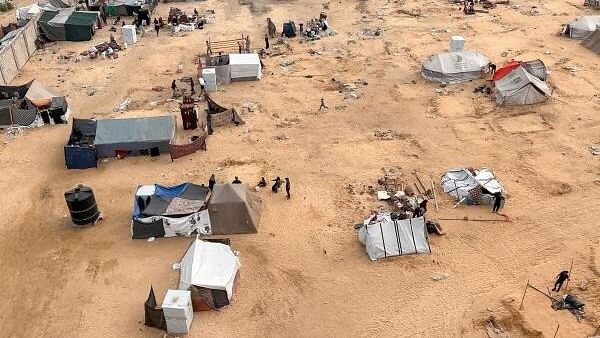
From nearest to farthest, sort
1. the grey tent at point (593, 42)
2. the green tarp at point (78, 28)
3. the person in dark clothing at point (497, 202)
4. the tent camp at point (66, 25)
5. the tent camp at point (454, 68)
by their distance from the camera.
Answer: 1. the person in dark clothing at point (497, 202)
2. the tent camp at point (454, 68)
3. the grey tent at point (593, 42)
4. the tent camp at point (66, 25)
5. the green tarp at point (78, 28)

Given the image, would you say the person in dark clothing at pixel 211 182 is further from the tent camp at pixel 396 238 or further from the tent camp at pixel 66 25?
the tent camp at pixel 66 25

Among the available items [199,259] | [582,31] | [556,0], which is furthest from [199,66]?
[556,0]

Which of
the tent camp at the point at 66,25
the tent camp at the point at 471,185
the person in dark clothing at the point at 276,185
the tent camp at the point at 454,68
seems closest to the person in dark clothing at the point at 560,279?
the tent camp at the point at 471,185

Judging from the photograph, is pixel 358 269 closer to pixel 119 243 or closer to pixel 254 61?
pixel 119 243

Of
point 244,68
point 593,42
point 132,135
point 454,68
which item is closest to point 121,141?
point 132,135

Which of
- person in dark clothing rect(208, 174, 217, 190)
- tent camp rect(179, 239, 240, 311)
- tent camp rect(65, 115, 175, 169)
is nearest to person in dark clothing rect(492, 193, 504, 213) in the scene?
tent camp rect(179, 239, 240, 311)
